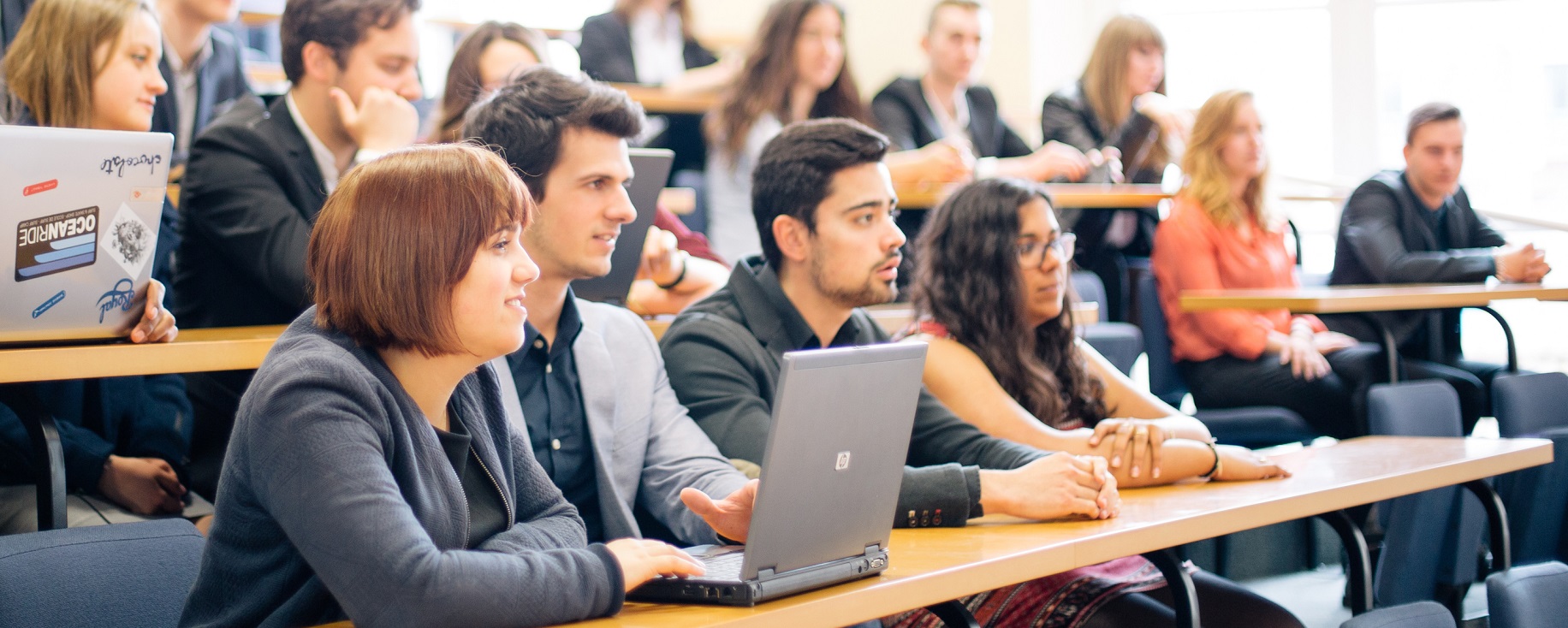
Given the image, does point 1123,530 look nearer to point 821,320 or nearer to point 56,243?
point 821,320

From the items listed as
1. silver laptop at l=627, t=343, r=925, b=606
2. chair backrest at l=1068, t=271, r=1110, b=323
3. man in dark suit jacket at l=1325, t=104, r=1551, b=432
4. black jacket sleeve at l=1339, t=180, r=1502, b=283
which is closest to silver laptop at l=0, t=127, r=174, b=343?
silver laptop at l=627, t=343, r=925, b=606

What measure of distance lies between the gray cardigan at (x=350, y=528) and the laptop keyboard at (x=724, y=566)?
122mm

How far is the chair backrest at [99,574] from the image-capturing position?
4.12 ft

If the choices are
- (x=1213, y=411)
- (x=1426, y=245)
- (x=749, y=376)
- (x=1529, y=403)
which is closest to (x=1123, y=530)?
(x=749, y=376)

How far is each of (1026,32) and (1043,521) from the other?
5.07 meters

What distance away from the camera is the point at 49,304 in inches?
64.9

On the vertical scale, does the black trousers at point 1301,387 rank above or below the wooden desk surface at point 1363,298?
below

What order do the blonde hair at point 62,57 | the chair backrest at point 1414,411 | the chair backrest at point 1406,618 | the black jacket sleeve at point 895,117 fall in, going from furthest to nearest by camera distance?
the black jacket sleeve at point 895,117 → the chair backrest at point 1414,411 → the blonde hair at point 62,57 → the chair backrest at point 1406,618

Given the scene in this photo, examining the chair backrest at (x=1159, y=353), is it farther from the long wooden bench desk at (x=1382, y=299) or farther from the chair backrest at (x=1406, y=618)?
the chair backrest at (x=1406, y=618)

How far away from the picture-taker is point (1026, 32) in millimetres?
6340

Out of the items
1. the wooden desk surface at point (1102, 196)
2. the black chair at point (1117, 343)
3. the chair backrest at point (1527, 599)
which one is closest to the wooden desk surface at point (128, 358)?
the chair backrest at point (1527, 599)

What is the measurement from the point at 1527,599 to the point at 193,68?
2.95m

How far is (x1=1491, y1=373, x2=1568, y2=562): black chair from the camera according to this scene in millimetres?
2693

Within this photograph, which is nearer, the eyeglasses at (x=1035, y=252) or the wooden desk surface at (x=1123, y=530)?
the wooden desk surface at (x=1123, y=530)
